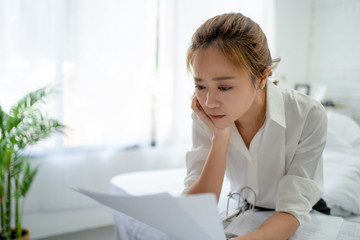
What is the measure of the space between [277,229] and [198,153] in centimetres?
37

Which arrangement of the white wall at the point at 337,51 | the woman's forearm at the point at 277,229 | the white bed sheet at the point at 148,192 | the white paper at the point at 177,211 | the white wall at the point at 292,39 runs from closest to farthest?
1. the white paper at the point at 177,211
2. the woman's forearm at the point at 277,229
3. the white bed sheet at the point at 148,192
4. the white wall at the point at 337,51
5. the white wall at the point at 292,39

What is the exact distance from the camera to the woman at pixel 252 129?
0.97 metres

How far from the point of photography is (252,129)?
120 centimetres

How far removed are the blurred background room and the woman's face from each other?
1309 mm

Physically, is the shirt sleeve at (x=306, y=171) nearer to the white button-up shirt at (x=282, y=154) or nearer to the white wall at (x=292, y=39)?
the white button-up shirt at (x=282, y=154)

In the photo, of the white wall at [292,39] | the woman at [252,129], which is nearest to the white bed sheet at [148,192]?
the woman at [252,129]

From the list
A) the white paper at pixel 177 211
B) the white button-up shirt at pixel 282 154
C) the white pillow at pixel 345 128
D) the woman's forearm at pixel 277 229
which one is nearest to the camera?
the white paper at pixel 177 211

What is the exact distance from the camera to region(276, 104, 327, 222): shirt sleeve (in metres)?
1.02

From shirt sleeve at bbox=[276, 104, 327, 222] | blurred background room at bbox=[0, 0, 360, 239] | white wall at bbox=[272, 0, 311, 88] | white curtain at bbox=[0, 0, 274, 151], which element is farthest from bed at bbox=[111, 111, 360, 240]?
white wall at bbox=[272, 0, 311, 88]

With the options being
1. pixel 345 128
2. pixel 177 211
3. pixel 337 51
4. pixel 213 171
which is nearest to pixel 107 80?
pixel 213 171

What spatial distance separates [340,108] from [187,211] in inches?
114

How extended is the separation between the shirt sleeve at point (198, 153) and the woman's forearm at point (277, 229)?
0.96ft

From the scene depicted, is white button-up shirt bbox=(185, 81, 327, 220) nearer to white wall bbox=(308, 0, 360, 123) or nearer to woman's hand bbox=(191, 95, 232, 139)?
woman's hand bbox=(191, 95, 232, 139)

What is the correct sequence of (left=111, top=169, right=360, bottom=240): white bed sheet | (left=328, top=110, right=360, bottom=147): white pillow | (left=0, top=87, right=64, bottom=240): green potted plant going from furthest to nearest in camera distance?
1. (left=328, top=110, right=360, bottom=147): white pillow
2. (left=0, top=87, right=64, bottom=240): green potted plant
3. (left=111, top=169, right=360, bottom=240): white bed sheet
